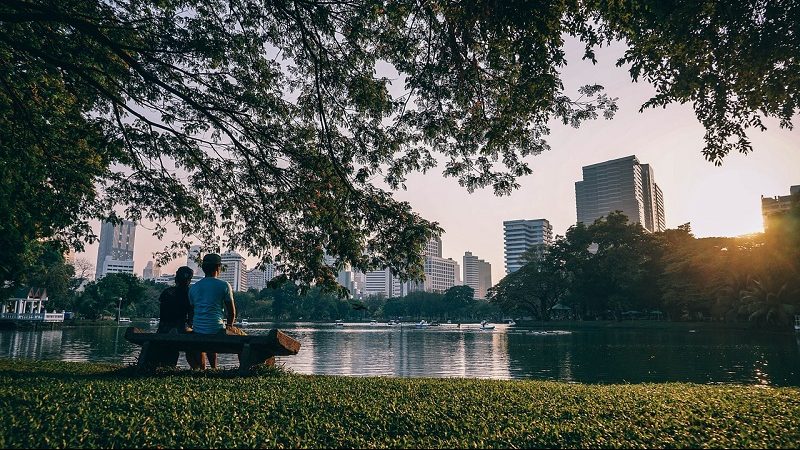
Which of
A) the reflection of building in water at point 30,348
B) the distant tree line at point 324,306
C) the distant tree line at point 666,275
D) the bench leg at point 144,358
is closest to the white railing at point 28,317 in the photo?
the reflection of building in water at point 30,348

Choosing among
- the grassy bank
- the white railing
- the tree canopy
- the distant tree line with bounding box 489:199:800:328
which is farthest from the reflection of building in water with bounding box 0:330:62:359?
the grassy bank

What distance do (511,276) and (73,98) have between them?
271ft

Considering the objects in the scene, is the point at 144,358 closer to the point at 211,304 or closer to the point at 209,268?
the point at 211,304

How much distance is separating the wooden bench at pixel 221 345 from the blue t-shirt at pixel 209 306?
0.72 feet

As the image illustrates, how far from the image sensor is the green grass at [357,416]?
412cm

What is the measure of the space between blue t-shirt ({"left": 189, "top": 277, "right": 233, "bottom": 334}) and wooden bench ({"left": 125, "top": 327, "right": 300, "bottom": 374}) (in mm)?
220

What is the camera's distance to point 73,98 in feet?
34.4

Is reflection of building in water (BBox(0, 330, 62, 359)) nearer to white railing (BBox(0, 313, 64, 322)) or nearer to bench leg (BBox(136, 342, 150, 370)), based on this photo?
bench leg (BBox(136, 342, 150, 370))

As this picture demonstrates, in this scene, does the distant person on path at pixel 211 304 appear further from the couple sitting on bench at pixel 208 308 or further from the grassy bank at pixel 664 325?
the grassy bank at pixel 664 325

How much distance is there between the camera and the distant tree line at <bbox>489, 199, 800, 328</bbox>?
44.6 m

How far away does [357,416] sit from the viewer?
4.78 meters

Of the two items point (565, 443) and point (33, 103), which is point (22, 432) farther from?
point (33, 103)

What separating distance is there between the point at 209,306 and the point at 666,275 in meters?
64.2

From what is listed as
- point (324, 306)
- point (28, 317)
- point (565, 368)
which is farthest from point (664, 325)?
point (324, 306)
